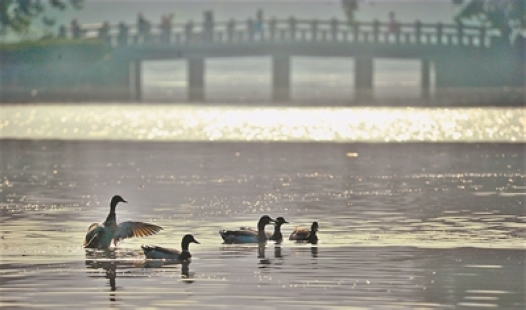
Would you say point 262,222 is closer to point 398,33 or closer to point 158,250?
point 158,250

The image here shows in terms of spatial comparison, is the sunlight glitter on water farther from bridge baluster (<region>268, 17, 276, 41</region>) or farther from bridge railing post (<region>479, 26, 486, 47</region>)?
bridge railing post (<region>479, 26, 486, 47</region>)

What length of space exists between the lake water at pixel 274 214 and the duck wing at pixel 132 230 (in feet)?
0.62

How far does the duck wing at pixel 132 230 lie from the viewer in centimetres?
1903

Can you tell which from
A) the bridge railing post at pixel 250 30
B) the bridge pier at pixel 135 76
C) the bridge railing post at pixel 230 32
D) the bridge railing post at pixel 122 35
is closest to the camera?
the bridge railing post at pixel 250 30

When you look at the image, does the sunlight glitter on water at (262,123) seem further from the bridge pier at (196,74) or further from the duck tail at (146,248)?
the bridge pier at (196,74)

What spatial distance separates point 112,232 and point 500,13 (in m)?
82.0

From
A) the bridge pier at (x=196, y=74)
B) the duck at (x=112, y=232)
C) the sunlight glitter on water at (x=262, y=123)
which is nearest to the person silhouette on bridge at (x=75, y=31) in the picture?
the bridge pier at (x=196, y=74)

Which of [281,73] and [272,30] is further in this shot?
[281,73]

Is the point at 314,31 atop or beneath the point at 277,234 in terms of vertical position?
atop

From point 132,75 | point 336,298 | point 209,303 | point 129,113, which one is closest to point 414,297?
point 336,298

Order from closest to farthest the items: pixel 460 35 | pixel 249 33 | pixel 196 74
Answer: pixel 249 33
pixel 460 35
pixel 196 74

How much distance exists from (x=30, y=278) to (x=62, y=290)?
0.89 m

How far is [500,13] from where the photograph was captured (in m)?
99.0

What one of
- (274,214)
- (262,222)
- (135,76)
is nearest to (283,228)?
(262,222)
